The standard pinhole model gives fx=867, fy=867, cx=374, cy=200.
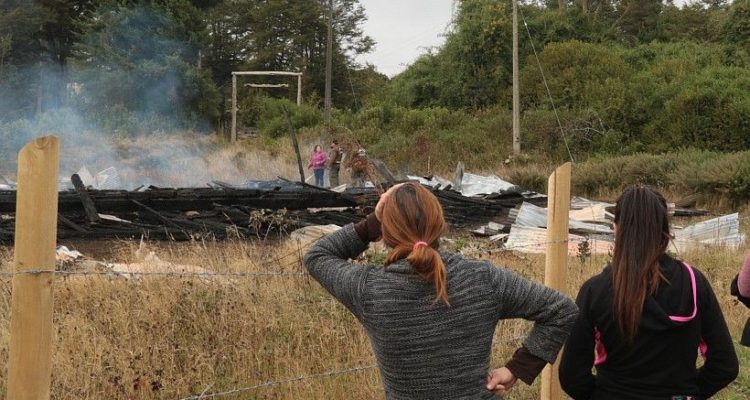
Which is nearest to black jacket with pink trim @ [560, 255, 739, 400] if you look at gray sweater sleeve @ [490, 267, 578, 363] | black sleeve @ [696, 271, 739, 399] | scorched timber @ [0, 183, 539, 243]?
black sleeve @ [696, 271, 739, 399]

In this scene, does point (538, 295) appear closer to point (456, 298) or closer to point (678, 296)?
point (456, 298)

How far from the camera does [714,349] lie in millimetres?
2967

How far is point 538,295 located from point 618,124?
2865 centimetres

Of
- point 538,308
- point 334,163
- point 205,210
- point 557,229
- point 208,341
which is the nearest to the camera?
point 538,308

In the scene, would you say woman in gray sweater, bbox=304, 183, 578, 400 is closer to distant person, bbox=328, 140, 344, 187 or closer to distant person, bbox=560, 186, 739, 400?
distant person, bbox=560, 186, 739, 400

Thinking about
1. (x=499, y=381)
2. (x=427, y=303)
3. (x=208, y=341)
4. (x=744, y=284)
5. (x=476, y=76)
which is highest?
(x=476, y=76)

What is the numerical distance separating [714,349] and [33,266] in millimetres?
2347

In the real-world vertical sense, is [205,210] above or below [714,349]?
below

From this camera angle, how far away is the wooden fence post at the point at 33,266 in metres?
2.93

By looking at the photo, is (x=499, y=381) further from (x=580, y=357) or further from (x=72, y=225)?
(x=72, y=225)

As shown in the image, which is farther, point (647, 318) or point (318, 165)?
point (318, 165)

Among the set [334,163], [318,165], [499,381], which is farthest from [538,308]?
[318,165]

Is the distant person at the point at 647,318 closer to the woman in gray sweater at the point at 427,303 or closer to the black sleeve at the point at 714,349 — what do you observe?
the black sleeve at the point at 714,349

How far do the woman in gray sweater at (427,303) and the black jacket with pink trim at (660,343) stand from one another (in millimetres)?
272
